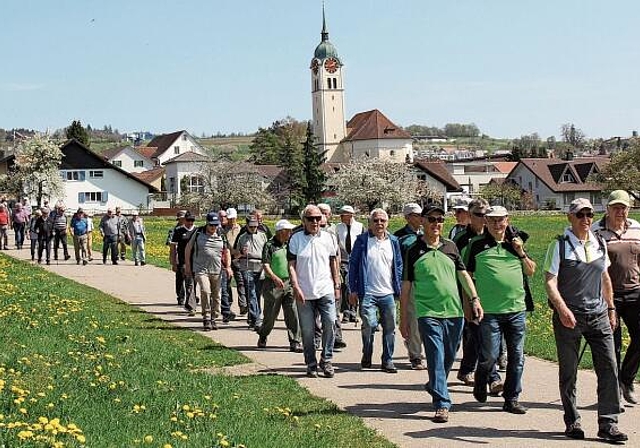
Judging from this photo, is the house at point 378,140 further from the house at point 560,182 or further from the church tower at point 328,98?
the house at point 560,182

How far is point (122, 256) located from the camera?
3123 cm

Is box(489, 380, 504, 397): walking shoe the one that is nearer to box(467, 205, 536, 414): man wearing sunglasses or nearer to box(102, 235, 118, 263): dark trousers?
box(467, 205, 536, 414): man wearing sunglasses

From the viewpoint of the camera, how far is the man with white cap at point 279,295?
13.3 m

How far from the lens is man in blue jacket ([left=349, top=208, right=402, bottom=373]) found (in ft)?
37.6

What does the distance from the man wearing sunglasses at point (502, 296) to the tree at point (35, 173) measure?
6756 centimetres

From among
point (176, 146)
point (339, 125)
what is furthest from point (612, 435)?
point (176, 146)

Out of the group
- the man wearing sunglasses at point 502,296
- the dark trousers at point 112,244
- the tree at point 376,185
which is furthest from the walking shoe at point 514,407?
the tree at point 376,185

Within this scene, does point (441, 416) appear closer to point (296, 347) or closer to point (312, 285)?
point (312, 285)

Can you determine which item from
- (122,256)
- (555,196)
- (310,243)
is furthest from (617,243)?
(555,196)

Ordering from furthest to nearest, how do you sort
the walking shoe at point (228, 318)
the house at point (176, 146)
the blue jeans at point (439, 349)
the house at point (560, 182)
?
the house at point (176, 146), the house at point (560, 182), the walking shoe at point (228, 318), the blue jeans at point (439, 349)

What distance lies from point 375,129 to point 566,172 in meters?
33.0

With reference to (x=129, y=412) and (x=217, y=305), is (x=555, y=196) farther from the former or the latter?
(x=129, y=412)

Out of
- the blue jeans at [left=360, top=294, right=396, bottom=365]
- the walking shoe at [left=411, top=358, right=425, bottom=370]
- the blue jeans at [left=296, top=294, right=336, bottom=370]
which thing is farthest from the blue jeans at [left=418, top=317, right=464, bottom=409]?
the walking shoe at [left=411, top=358, right=425, bottom=370]

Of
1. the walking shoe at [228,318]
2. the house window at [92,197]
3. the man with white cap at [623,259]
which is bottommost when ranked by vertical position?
the walking shoe at [228,318]
